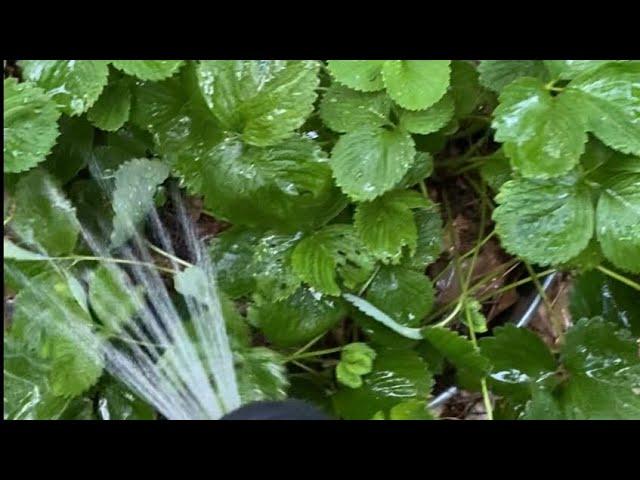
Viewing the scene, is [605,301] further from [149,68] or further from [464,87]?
[149,68]

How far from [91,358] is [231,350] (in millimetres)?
165

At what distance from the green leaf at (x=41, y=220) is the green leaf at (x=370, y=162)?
342mm

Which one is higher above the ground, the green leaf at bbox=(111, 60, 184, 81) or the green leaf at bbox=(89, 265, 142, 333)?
the green leaf at bbox=(111, 60, 184, 81)

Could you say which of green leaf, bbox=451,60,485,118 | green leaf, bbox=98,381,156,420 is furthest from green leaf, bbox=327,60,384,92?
green leaf, bbox=98,381,156,420

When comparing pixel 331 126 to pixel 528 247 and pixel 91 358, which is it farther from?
pixel 91 358

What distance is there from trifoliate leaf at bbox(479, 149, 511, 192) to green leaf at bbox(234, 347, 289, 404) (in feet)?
1.16

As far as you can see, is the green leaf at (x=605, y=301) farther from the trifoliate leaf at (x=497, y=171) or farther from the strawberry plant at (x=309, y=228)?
the trifoliate leaf at (x=497, y=171)

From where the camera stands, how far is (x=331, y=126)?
2.65 feet

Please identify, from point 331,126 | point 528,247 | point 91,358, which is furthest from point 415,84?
point 91,358

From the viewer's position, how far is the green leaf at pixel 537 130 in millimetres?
737

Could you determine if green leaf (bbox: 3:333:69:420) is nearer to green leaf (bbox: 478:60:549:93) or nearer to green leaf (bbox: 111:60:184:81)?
green leaf (bbox: 111:60:184:81)

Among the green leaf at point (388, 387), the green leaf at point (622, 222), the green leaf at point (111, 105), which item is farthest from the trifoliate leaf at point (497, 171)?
the green leaf at point (111, 105)

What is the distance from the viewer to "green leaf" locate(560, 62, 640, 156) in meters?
0.74

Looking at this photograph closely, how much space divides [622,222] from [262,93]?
1.41ft
